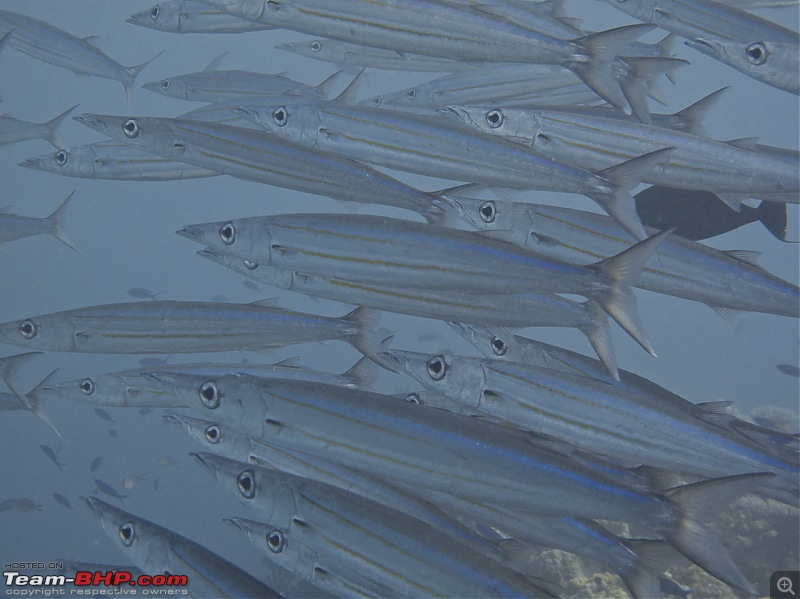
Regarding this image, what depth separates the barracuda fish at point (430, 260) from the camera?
101 inches

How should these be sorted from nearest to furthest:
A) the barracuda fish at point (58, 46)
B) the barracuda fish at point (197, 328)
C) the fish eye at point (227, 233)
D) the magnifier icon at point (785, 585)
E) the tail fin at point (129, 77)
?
the fish eye at point (227, 233) → the barracuda fish at point (197, 328) → the magnifier icon at point (785, 585) → the barracuda fish at point (58, 46) → the tail fin at point (129, 77)

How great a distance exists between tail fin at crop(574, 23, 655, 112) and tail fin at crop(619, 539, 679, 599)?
201 centimetres

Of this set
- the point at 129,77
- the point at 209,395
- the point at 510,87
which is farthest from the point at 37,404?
the point at 510,87

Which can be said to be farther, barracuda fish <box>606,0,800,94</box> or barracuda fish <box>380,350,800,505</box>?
barracuda fish <box>606,0,800,94</box>

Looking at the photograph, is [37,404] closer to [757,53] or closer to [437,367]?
[437,367]

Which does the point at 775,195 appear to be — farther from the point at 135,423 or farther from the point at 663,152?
the point at 135,423

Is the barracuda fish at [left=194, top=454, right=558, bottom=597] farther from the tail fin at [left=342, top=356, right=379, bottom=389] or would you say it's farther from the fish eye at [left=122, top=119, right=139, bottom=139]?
the fish eye at [left=122, top=119, right=139, bottom=139]

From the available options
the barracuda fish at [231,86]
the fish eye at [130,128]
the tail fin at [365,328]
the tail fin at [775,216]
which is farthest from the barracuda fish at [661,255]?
the barracuda fish at [231,86]

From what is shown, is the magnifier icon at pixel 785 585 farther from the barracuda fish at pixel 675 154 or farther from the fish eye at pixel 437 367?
the fish eye at pixel 437 367

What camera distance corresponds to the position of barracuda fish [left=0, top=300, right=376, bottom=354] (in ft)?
10.6

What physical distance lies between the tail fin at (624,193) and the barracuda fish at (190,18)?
2745mm

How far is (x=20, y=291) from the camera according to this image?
69125 millimetres

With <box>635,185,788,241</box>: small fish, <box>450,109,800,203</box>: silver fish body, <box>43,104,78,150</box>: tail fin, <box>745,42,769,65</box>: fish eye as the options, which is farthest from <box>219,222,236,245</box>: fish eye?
<box>43,104,78,150</box>: tail fin

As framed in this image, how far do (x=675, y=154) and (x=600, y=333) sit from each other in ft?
3.20
